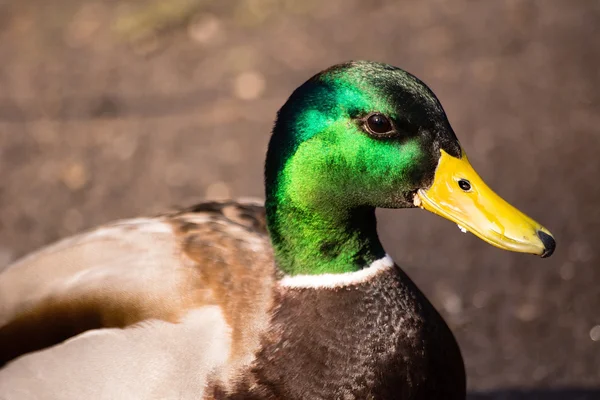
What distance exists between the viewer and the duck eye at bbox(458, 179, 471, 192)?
2.38 meters

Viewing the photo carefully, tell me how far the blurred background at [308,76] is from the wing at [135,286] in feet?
5.15

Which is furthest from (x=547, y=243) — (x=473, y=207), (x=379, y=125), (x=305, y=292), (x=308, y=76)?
(x=308, y=76)

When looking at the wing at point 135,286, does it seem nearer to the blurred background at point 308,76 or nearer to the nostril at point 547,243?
the nostril at point 547,243

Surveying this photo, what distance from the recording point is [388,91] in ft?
7.70

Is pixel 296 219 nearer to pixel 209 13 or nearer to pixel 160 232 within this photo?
pixel 160 232

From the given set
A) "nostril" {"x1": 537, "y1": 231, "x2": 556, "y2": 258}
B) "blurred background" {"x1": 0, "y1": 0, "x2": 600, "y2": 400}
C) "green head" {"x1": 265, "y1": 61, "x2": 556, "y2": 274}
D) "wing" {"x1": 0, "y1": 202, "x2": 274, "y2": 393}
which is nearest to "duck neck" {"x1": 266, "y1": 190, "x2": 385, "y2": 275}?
"green head" {"x1": 265, "y1": 61, "x2": 556, "y2": 274}

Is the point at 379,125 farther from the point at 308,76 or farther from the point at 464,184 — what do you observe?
the point at 308,76

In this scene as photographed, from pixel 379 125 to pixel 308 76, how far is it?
11.6 feet

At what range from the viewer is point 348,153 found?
2414mm

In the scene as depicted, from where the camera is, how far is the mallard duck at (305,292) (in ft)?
7.81

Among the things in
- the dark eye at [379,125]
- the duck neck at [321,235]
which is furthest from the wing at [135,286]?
the dark eye at [379,125]

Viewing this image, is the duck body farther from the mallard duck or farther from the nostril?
the nostril

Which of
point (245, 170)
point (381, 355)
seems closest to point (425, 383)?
point (381, 355)

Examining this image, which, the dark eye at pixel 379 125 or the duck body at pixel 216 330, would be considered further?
the duck body at pixel 216 330
